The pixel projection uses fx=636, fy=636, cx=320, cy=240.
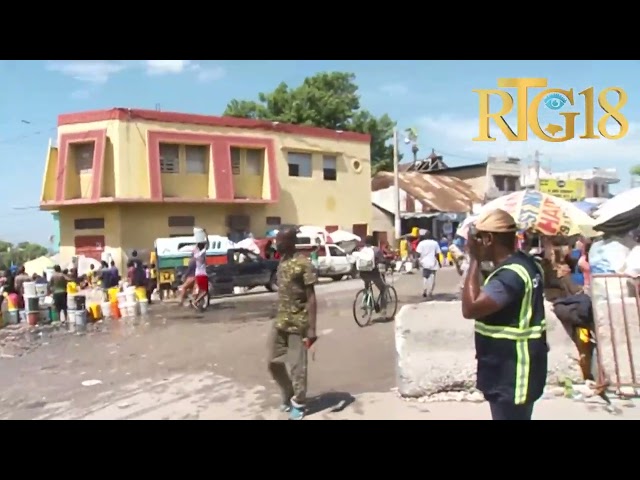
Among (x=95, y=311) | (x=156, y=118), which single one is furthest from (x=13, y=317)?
(x=156, y=118)

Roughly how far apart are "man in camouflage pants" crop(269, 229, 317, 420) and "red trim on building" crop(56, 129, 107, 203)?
12560 mm

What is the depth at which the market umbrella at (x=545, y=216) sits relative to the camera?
8492 mm

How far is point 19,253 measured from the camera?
21.9 m

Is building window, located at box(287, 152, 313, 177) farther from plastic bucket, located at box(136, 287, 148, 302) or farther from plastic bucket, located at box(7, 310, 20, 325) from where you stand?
plastic bucket, located at box(7, 310, 20, 325)

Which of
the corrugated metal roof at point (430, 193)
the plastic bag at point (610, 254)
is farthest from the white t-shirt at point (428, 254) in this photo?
the corrugated metal roof at point (430, 193)

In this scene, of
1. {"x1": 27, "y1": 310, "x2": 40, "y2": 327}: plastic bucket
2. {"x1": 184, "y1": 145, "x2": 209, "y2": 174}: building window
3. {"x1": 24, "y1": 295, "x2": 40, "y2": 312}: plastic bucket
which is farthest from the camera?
{"x1": 184, "y1": 145, "x2": 209, "y2": 174}: building window

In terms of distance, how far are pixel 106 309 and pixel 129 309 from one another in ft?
1.47

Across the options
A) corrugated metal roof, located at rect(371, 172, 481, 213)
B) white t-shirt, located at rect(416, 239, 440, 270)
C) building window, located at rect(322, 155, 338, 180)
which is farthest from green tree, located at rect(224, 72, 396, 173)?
white t-shirt, located at rect(416, 239, 440, 270)

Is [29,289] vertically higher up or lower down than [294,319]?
lower down

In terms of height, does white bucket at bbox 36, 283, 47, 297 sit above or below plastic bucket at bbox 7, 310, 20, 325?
above

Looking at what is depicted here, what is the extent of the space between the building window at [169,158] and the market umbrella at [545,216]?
10.7 meters

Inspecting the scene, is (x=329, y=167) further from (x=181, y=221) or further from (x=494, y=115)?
(x=494, y=115)

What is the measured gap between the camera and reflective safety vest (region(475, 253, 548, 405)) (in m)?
2.99
